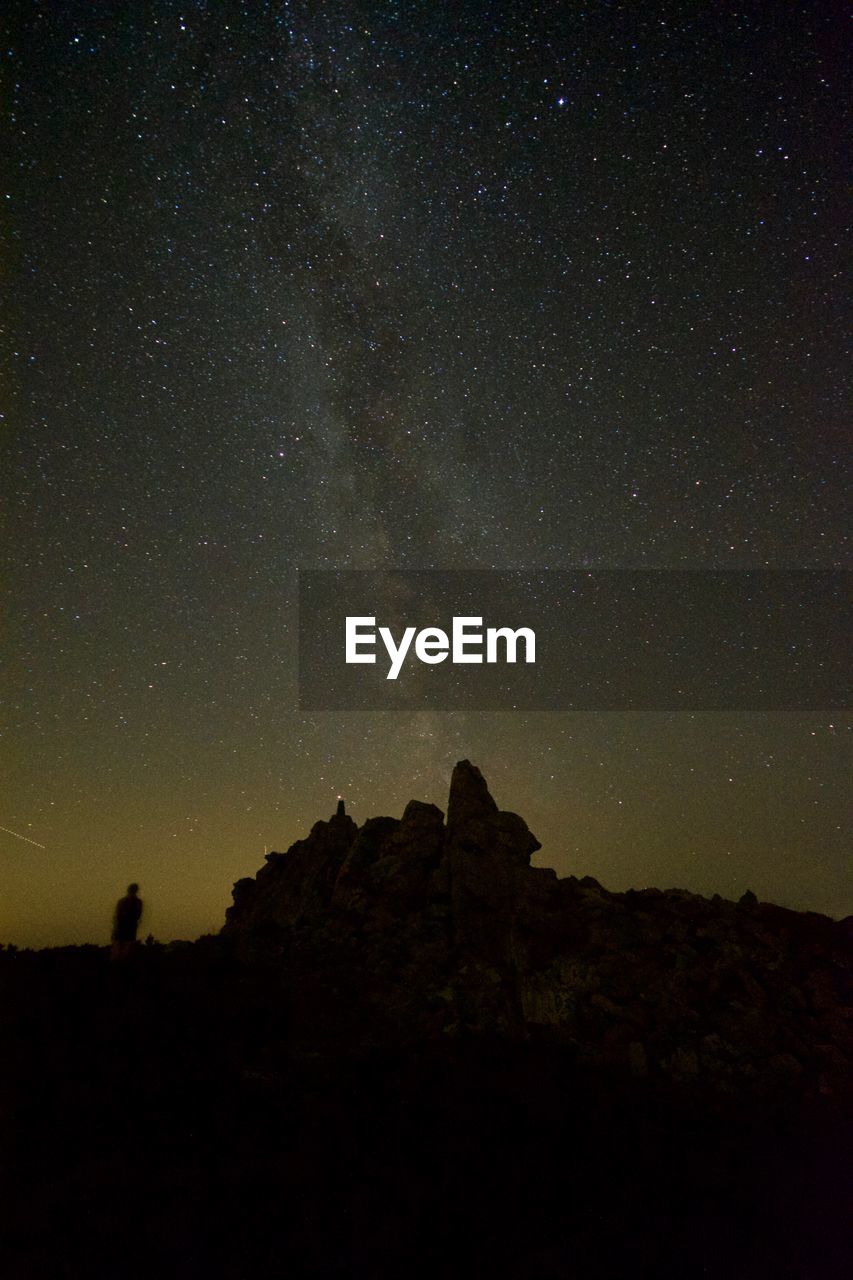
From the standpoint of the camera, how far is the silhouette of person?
16.3m

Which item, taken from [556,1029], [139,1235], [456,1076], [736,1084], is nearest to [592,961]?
[556,1029]

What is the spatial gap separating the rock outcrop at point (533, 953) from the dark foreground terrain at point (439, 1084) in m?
0.10

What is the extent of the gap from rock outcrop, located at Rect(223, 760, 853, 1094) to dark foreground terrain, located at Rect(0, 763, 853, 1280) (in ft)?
0.33

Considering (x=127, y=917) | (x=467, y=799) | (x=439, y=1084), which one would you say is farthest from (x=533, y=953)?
(x=127, y=917)

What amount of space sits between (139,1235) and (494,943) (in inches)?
646

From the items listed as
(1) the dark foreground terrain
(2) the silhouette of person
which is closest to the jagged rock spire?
(1) the dark foreground terrain

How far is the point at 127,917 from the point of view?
54.1 feet

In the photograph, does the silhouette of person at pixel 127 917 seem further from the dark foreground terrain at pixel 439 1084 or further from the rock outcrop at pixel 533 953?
the rock outcrop at pixel 533 953

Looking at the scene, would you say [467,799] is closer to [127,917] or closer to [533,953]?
[533,953]

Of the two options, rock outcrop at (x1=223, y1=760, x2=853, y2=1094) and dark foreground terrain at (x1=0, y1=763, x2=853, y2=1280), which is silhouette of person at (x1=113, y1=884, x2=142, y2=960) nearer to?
dark foreground terrain at (x1=0, y1=763, x2=853, y2=1280)

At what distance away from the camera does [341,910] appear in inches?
909

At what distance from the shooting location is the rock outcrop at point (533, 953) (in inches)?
692

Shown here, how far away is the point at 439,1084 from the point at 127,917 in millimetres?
9317

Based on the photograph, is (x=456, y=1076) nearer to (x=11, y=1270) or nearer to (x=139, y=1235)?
(x=139, y=1235)
